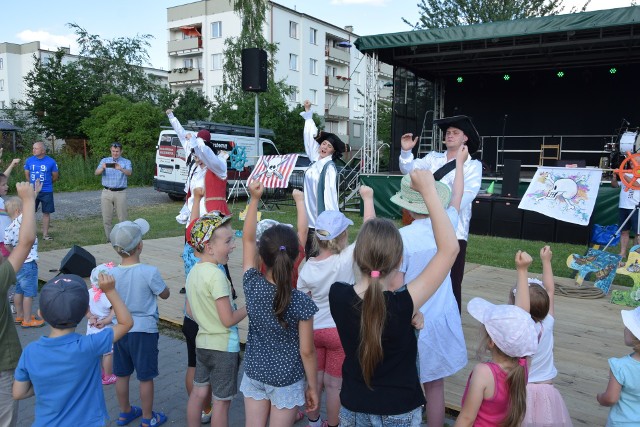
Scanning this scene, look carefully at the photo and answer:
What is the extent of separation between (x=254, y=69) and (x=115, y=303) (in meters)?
7.15

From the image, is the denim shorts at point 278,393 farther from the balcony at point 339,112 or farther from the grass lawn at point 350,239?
→ the balcony at point 339,112

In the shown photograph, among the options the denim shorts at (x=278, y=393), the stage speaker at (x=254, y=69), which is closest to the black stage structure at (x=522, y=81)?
the stage speaker at (x=254, y=69)

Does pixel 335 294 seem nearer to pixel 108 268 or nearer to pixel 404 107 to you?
pixel 108 268

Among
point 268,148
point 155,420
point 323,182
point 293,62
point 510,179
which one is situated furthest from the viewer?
point 293,62

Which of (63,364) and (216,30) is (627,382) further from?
(216,30)

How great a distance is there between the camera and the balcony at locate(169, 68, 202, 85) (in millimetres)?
38094

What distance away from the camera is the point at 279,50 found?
3566cm

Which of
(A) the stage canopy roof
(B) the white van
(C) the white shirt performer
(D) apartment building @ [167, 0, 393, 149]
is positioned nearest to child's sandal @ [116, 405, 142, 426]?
(C) the white shirt performer

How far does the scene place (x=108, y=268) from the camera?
2.95m

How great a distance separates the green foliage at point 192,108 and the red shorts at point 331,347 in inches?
1095

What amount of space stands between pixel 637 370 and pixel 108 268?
2.80m

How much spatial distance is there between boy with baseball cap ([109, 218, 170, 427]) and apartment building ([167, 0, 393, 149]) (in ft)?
109

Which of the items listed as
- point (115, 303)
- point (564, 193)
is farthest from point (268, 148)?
point (115, 303)

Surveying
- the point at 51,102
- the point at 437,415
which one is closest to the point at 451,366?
the point at 437,415
